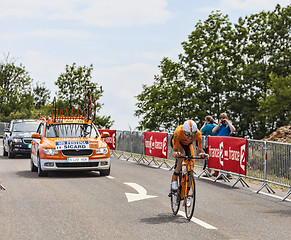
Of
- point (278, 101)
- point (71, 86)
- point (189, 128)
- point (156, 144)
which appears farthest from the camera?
point (71, 86)

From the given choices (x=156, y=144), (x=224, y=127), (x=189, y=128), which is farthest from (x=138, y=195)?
(x=156, y=144)

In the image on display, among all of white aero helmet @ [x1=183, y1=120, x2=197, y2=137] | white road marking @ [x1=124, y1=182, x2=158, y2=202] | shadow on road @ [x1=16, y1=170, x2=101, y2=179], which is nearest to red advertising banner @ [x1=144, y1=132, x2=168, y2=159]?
shadow on road @ [x1=16, y1=170, x2=101, y2=179]

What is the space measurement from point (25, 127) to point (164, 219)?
1677 cm

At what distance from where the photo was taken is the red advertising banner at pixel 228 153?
1425 centimetres

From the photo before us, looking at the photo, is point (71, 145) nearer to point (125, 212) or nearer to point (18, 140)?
point (125, 212)

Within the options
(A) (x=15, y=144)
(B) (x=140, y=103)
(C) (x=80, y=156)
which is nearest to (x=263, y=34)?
(B) (x=140, y=103)

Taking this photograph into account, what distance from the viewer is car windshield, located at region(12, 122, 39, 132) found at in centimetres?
Result: 2412

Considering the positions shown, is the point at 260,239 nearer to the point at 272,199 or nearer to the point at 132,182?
the point at 272,199

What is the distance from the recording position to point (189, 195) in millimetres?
8703

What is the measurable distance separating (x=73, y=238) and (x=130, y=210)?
99.2 inches

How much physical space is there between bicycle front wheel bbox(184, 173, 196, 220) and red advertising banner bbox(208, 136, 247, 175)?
18.5 ft

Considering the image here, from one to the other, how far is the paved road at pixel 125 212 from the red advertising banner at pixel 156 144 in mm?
6049

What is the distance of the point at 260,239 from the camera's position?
7.30 meters

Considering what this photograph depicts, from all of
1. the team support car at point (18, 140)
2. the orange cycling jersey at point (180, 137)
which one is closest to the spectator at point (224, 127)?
the orange cycling jersey at point (180, 137)
